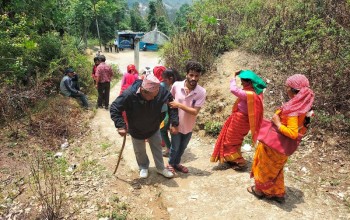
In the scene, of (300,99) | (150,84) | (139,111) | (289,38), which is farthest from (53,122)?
(289,38)

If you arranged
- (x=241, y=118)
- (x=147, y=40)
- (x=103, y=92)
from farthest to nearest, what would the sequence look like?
(x=147, y=40) → (x=103, y=92) → (x=241, y=118)

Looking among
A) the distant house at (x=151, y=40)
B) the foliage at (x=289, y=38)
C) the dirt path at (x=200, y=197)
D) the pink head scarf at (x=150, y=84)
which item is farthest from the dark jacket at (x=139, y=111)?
the distant house at (x=151, y=40)

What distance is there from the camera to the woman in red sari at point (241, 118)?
3.94 metres

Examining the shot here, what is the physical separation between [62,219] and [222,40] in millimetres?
7085

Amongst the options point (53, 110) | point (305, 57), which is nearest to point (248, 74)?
point (305, 57)

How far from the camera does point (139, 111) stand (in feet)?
12.3

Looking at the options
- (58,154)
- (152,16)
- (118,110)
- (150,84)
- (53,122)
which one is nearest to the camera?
(150,84)

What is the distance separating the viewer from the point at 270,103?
6461 millimetres

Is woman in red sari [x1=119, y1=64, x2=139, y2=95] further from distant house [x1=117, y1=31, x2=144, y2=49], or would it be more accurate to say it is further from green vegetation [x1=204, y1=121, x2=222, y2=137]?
distant house [x1=117, y1=31, x2=144, y2=49]

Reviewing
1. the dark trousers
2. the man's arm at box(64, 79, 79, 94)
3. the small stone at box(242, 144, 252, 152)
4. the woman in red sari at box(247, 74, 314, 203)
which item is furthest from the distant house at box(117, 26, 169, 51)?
the woman in red sari at box(247, 74, 314, 203)

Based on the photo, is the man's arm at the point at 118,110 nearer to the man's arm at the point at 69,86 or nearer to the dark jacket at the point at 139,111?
the dark jacket at the point at 139,111

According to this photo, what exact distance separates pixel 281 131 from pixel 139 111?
170 cm

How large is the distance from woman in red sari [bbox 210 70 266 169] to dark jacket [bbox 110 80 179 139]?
0.86 meters

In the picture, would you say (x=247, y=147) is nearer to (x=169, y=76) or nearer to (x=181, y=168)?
(x=181, y=168)
